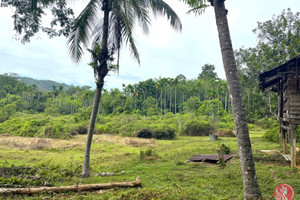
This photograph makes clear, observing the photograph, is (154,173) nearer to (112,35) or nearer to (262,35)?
(112,35)

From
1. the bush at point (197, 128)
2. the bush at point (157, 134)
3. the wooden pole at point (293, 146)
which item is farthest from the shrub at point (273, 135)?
the bush at point (157, 134)

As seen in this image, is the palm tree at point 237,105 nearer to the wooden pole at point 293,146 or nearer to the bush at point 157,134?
the wooden pole at point 293,146

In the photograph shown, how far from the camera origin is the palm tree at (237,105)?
4123 millimetres

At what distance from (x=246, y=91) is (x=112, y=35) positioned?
13.4 metres

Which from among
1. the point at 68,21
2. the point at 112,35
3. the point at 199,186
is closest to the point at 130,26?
the point at 112,35

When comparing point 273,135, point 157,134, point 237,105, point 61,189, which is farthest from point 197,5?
point 157,134

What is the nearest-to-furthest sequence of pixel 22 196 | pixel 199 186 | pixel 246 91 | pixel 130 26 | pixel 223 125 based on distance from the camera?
1. pixel 22 196
2. pixel 199 186
3. pixel 130 26
4. pixel 246 91
5. pixel 223 125

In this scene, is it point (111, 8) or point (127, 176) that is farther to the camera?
point (111, 8)

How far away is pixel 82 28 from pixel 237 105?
6.92 meters

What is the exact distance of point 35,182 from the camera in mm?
6543

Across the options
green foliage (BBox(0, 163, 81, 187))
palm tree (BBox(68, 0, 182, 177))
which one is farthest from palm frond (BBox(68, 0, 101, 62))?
green foliage (BBox(0, 163, 81, 187))

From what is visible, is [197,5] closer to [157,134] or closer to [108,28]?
[108,28]

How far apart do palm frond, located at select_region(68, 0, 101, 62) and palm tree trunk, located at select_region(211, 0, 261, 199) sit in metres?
5.41

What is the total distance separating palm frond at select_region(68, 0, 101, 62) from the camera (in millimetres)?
8570
